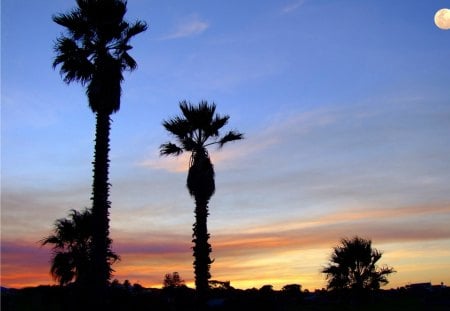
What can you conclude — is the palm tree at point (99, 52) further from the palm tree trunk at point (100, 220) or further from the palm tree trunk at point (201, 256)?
the palm tree trunk at point (201, 256)

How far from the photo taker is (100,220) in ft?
76.4

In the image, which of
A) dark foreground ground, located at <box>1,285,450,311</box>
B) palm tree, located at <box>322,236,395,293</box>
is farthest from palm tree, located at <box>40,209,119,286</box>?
palm tree, located at <box>322,236,395,293</box>

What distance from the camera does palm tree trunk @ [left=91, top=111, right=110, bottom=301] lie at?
22984mm

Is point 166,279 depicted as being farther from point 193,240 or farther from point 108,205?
point 108,205

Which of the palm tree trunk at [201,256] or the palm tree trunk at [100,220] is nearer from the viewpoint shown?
the palm tree trunk at [100,220]

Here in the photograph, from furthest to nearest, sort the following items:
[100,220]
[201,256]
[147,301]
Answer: [201,256] → [147,301] → [100,220]

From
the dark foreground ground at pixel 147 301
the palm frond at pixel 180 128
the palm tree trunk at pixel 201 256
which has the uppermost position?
the palm frond at pixel 180 128

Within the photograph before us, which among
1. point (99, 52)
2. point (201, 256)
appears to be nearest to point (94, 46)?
point (99, 52)

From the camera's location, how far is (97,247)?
23.2 m

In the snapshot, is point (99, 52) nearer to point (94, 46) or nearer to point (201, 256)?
point (94, 46)

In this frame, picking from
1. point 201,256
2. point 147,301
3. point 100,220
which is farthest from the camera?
point 201,256

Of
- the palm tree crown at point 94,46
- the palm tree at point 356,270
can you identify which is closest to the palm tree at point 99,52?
the palm tree crown at point 94,46

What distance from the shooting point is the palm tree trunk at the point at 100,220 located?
23.0 m

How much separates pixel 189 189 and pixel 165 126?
4436 mm
